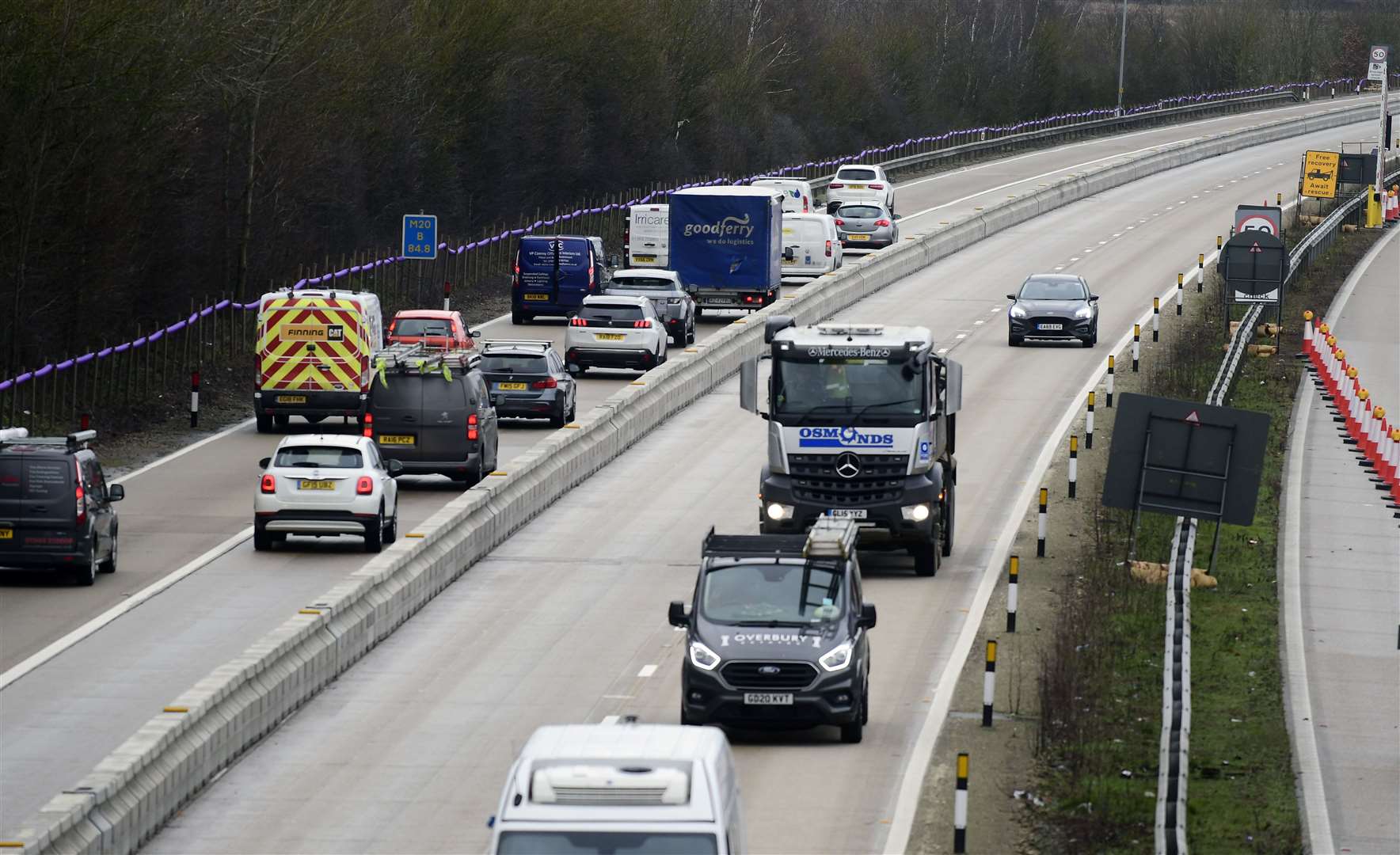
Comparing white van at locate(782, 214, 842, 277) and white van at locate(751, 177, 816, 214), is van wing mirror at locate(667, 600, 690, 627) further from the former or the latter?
white van at locate(751, 177, 816, 214)

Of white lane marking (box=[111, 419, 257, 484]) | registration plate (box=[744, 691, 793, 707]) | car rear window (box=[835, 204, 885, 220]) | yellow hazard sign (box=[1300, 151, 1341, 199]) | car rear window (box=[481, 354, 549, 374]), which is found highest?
yellow hazard sign (box=[1300, 151, 1341, 199])

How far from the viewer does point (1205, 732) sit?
2064 cm

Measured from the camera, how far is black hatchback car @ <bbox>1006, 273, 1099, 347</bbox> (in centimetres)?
4912

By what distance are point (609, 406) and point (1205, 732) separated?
17715mm

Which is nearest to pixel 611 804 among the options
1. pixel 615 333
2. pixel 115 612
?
pixel 115 612

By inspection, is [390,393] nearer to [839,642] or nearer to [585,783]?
[839,642]

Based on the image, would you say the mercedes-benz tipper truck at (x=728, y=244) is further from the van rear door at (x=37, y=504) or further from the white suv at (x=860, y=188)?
the van rear door at (x=37, y=504)

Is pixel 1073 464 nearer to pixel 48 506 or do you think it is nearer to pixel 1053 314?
pixel 48 506

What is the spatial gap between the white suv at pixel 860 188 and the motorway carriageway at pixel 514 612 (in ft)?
88.3

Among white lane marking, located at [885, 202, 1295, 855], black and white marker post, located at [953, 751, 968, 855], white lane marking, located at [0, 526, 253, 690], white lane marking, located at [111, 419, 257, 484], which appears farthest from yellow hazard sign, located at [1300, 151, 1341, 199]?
black and white marker post, located at [953, 751, 968, 855]

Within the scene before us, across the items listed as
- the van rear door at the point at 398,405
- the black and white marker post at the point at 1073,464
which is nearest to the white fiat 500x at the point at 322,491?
the van rear door at the point at 398,405

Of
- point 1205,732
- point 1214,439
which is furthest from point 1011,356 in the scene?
point 1205,732

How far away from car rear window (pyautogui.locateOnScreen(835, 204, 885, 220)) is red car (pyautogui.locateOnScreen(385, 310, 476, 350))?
27.6m

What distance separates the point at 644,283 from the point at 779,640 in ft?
103
